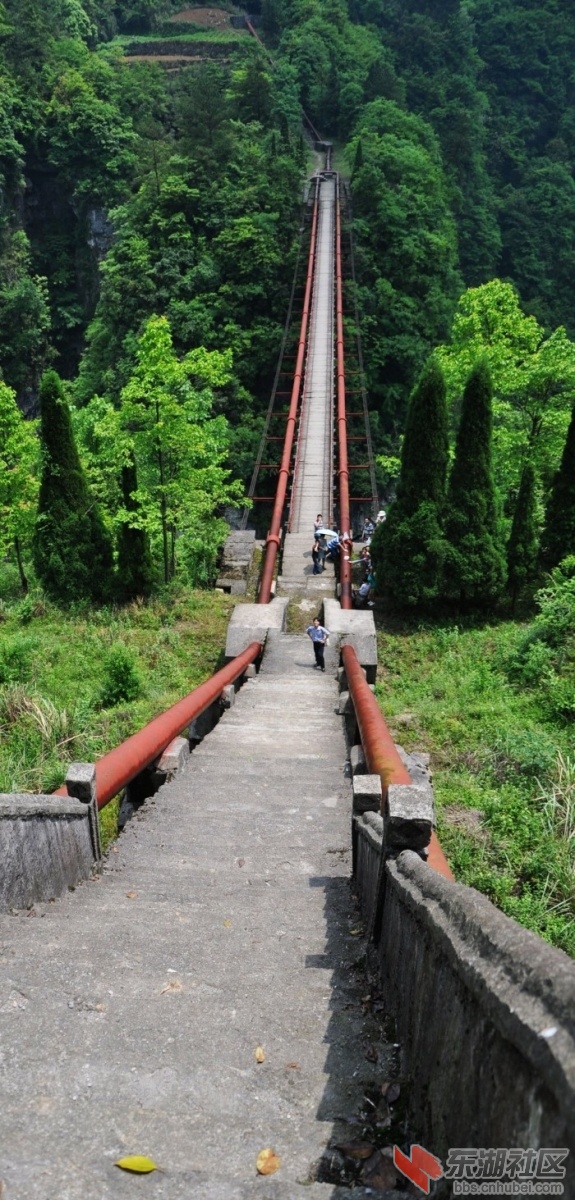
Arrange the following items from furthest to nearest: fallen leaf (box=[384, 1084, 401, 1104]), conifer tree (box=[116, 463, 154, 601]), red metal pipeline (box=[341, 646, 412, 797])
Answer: conifer tree (box=[116, 463, 154, 601]), red metal pipeline (box=[341, 646, 412, 797]), fallen leaf (box=[384, 1084, 401, 1104])

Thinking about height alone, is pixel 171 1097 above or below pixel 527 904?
above

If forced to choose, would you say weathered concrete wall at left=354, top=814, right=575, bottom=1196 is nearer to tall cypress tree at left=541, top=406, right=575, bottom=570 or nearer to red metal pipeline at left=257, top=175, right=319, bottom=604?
red metal pipeline at left=257, top=175, right=319, bottom=604

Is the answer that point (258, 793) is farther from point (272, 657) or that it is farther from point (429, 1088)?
point (272, 657)

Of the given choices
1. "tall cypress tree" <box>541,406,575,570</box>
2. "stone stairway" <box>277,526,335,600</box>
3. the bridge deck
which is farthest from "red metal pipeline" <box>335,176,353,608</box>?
"tall cypress tree" <box>541,406,575,570</box>

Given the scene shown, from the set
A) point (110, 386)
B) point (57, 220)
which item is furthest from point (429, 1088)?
point (57, 220)

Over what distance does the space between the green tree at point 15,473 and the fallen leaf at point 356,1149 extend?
53.3ft

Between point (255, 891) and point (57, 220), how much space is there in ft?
175

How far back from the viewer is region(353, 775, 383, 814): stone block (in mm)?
4641

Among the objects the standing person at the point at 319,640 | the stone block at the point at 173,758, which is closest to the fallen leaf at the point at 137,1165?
the stone block at the point at 173,758

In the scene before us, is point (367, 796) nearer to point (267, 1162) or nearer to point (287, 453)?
point (267, 1162)

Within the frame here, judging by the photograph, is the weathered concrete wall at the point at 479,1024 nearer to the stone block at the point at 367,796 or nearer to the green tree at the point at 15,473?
the stone block at the point at 367,796

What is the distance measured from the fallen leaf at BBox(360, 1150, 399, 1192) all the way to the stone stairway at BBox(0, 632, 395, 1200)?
2.4 inches

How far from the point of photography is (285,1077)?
2.72 meters

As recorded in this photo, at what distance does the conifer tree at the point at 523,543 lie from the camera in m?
14.8
